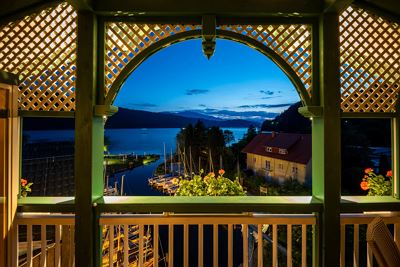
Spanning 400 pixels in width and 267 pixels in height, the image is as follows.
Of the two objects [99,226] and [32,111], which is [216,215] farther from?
[32,111]

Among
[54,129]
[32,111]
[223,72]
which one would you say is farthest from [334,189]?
[223,72]

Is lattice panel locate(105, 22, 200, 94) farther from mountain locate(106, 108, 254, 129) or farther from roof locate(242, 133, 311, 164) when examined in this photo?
roof locate(242, 133, 311, 164)

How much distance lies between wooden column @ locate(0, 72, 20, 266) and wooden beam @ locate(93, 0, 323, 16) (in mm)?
958

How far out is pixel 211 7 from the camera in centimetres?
225

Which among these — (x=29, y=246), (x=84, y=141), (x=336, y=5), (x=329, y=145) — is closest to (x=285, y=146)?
(x=329, y=145)

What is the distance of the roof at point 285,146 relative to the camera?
4473mm

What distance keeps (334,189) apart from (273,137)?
263cm

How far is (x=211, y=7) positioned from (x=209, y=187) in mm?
1546

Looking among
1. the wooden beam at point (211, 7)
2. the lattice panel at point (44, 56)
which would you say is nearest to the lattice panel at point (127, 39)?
the wooden beam at point (211, 7)

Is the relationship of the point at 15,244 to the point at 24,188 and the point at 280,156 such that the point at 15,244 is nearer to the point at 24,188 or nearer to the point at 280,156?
the point at 24,188

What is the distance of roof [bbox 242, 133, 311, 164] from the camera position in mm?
4473

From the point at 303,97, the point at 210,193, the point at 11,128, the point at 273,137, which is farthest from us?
the point at 273,137

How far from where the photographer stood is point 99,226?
7.53 feet

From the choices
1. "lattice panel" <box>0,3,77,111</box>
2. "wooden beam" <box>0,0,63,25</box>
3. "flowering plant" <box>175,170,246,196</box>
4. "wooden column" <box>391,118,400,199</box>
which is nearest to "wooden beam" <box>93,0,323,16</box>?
"lattice panel" <box>0,3,77,111</box>
